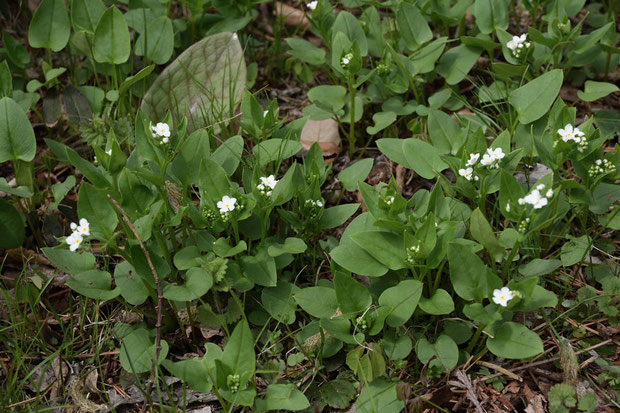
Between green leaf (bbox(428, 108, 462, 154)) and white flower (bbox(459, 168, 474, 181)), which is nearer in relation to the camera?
white flower (bbox(459, 168, 474, 181))

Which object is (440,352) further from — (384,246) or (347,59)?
(347,59)

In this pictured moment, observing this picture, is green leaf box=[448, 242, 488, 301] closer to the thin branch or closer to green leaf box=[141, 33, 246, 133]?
the thin branch

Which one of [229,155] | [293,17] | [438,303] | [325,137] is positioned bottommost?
[325,137]

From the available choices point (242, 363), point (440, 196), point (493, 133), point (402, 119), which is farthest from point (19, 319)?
point (493, 133)

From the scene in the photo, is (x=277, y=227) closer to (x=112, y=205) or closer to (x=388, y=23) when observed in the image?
(x=112, y=205)

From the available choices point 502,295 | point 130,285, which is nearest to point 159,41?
point 130,285

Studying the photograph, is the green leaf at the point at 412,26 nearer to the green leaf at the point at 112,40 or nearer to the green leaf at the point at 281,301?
the green leaf at the point at 112,40

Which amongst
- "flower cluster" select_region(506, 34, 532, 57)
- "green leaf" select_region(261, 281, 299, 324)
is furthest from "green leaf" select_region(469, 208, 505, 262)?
"flower cluster" select_region(506, 34, 532, 57)
